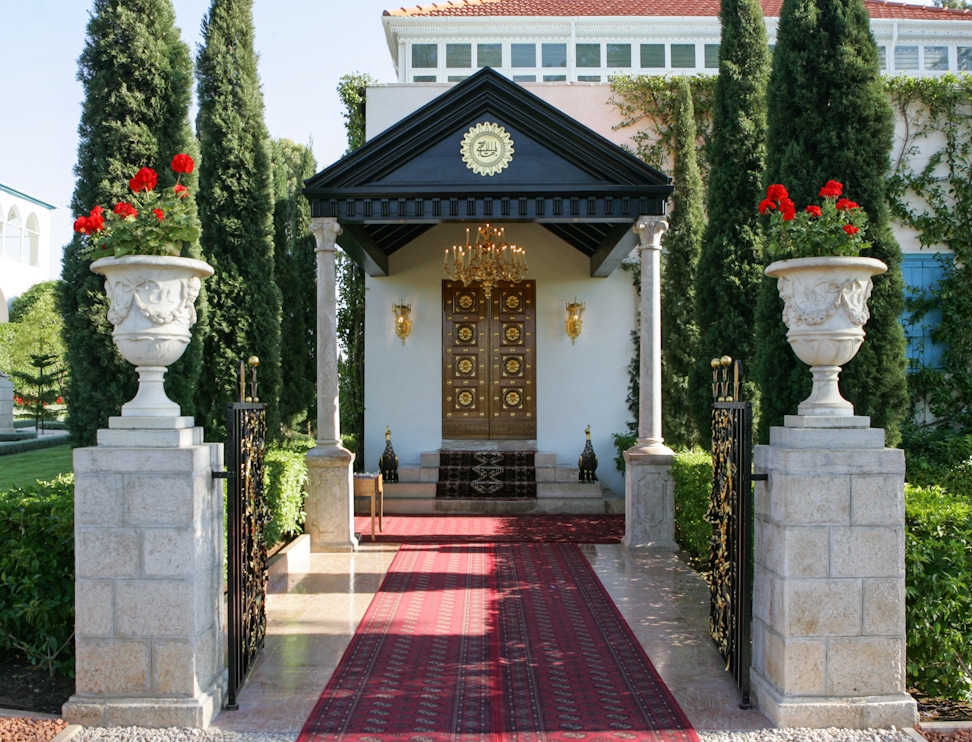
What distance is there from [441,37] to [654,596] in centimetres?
1493

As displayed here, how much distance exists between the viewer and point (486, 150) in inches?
351

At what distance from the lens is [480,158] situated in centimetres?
891

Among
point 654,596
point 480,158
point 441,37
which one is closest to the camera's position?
point 654,596

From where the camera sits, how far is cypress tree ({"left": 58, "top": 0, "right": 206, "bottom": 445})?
316 inches

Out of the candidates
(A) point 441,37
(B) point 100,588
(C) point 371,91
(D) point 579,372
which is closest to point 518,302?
(D) point 579,372

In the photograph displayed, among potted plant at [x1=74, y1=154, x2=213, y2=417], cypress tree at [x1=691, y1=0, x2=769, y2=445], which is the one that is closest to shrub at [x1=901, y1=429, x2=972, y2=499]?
cypress tree at [x1=691, y1=0, x2=769, y2=445]

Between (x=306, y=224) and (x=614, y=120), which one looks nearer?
(x=614, y=120)

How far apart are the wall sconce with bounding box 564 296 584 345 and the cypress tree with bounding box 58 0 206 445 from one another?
6158mm

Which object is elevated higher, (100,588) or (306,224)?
(306,224)

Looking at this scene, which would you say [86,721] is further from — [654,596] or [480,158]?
[480,158]

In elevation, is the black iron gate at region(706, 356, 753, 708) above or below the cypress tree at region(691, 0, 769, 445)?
below

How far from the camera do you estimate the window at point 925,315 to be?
11898 millimetres

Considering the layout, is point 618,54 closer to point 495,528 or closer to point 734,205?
point 734,205

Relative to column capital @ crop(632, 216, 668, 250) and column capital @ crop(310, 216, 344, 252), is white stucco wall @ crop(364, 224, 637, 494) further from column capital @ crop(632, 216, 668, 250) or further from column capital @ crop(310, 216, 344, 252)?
column capital @ crop(310, 216, 344, 252)
